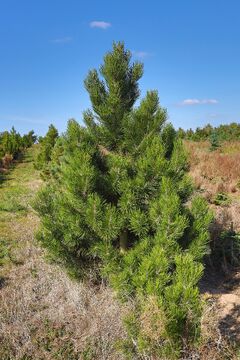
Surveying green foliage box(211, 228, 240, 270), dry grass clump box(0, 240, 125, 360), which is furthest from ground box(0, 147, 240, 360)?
green foliage box(211, 228, 240, 270)

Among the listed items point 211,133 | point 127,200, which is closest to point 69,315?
point 127,200

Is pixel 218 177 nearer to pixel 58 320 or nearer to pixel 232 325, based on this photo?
pixel 232 325

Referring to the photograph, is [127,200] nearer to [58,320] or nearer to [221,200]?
[58,320]

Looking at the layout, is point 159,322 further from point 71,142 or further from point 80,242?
point 71,142

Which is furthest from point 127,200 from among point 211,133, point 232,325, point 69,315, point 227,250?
point 211,133

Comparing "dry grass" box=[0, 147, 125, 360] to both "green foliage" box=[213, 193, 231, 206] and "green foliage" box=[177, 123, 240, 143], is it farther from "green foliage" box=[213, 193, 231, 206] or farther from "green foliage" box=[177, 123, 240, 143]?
"green foliage" box=[177, 123, 240, 143]

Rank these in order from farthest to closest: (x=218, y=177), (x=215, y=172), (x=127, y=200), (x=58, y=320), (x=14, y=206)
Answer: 1. (x=215, y=172)
2. (x=218, y=177)
3. (x=14, y=206)
4. (x=58, y=320)
5. (x=127, y=200)

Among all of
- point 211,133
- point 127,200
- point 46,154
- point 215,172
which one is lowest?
point 127,200

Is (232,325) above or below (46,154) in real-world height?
below

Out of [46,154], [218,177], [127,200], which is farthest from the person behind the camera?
[46,154]

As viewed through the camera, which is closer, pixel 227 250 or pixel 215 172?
pixel 227 250

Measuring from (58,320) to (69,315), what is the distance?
136mm

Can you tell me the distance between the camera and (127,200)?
11.7 ft

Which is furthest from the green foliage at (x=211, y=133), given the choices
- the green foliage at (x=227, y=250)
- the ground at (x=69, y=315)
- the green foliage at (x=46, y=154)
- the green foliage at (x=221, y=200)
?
the ground at (x=69, y=315)
